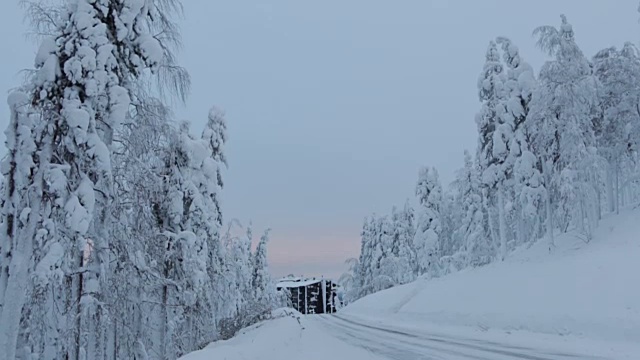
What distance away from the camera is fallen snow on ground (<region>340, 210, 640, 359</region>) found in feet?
46.8

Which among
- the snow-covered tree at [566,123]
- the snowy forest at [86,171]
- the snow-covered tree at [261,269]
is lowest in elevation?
the snow-covered tree at [261,269]

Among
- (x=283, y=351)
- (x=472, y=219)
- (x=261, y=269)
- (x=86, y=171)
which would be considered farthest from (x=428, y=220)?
(x=86, y=171)

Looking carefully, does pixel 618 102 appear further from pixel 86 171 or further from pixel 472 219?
pixel 86 171

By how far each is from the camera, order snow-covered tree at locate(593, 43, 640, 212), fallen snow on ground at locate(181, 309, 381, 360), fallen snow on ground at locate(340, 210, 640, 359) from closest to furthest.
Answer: fallen snow on ground at locate(181, 309, 381, 360), fallen snow on ground at locate(340, 210, 640, 359), snow-covered tree at locate(593, 43, 640, 212)

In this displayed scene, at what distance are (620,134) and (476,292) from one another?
14.6 m

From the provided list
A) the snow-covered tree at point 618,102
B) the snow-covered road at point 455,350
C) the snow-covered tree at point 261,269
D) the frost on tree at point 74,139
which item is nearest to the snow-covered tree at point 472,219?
the snow-covered tree at point 618,102

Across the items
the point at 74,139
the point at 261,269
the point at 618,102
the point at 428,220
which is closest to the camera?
the point at 74,139

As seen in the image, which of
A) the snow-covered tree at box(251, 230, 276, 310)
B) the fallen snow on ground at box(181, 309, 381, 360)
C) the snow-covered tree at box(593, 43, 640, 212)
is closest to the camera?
the fallen snow on ground at box(181, 309, 381, 360)

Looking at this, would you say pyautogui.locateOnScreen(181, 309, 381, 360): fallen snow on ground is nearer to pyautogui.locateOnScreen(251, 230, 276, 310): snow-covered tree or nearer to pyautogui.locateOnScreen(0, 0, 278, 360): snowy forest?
pyautogui.locateOnScreen(0, 0, 278, 360): snowy forest

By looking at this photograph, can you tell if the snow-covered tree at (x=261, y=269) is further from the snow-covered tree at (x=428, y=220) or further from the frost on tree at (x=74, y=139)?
the frost on tree at (x=74, y=139)

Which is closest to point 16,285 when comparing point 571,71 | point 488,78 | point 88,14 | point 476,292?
Result: point 88,14

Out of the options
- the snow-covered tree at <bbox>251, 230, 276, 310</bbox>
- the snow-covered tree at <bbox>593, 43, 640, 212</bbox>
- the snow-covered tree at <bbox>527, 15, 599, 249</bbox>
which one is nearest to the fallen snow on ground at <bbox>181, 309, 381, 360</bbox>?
the snow-covered tree at <bbox>527, 15, 599, 249</bbox>

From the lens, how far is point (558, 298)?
19094mm

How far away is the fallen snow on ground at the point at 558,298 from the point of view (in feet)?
46.8
